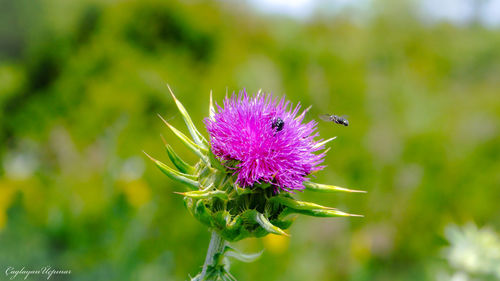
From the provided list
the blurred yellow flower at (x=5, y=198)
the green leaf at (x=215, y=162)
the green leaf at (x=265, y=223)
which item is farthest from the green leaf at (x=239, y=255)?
the blurred yellow flower at (x=5, y=198)

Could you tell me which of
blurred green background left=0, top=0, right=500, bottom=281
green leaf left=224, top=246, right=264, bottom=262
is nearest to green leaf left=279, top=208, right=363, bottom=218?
green leaf left=224, top=246, right=264, bottom=262

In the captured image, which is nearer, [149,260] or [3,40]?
[149,260]

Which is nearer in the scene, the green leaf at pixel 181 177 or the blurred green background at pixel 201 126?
the green leaf at pixel 181 177

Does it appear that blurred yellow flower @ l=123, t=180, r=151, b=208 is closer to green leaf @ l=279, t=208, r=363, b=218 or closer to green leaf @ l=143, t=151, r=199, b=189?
green leaf @ l=143, t=151, r=199, b=189

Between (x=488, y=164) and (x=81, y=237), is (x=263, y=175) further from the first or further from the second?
(x=488, y=164)

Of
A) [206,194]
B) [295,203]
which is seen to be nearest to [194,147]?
[206,194]

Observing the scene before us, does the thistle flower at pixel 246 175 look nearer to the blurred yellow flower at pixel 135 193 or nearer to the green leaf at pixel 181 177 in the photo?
the green leaf at pixel 181 177

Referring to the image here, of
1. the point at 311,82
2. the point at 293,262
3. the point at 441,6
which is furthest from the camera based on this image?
the point at 441,6

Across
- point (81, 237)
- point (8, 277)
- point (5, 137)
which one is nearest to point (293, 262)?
point (81, 237)
